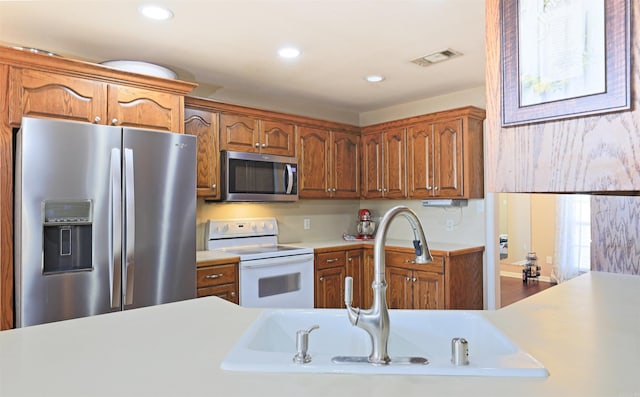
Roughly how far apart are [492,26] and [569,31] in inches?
4.9

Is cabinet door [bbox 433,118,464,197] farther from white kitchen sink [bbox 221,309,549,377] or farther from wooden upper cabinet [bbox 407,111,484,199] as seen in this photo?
white kitchen sink [bbox 221,309,549,377]


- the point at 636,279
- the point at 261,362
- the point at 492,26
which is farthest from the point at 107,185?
the point at 636,279

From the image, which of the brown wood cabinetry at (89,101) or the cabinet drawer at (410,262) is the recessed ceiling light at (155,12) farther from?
the cabinet drawer at (410,262)

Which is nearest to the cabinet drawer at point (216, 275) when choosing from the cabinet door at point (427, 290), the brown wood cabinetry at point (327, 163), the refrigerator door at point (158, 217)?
the refrigerator door at point (158, 217)

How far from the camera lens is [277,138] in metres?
3.64

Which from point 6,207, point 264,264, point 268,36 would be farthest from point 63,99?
point 264,264

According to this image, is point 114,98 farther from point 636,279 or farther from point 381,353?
point 636,279

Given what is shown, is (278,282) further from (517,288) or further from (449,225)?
(517,288)

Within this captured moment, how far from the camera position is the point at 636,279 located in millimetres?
1801

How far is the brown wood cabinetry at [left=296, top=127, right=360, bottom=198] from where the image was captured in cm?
385

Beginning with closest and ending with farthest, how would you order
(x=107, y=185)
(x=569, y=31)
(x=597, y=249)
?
1. (x=569, y=31)
2. (x=597, y=249)
3. (x=107, y=185)

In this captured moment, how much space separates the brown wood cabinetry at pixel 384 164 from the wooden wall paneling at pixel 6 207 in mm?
3054

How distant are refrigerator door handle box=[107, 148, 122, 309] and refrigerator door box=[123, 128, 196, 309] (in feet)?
0.12

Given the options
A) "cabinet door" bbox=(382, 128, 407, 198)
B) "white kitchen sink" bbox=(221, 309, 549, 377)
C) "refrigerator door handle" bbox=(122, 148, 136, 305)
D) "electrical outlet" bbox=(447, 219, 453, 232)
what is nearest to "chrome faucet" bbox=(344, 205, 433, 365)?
"white kitchen sink" bbox=(221, 309, 549, 377)
